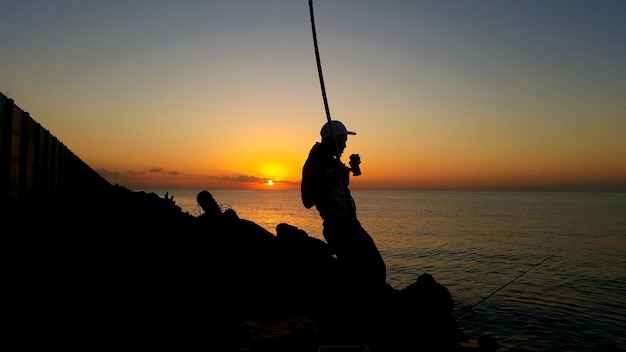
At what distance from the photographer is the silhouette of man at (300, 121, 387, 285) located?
6031 millimetres

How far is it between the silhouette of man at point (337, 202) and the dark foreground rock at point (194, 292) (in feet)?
2.22

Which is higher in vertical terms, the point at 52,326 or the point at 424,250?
the point at 52,326

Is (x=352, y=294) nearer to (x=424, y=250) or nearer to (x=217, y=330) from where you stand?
(x=217, y=330)

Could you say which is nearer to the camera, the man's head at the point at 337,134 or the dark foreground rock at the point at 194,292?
the dark foreground rock at the point at 194,292

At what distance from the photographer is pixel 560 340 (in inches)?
398

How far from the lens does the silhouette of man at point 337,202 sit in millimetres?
6031

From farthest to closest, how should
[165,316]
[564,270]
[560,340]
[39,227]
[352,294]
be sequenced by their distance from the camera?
1. [564,270]
2. [560,340]
3. [39,227]
4. [352,294]
5. [165,316]

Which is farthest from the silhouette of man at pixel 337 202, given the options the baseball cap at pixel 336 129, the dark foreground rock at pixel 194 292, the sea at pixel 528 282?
the sea at pixel 528 282

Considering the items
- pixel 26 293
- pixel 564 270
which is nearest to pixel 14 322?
pixel 26 293

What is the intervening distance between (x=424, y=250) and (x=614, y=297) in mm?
13403

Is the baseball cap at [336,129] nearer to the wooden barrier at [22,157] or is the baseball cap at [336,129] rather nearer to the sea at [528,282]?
the wooden barrier at [22,157]

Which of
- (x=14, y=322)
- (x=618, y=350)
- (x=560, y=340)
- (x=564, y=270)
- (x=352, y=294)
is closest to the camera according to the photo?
(x=14, y=322)

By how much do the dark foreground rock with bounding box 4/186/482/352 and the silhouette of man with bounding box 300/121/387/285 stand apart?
0.68 m

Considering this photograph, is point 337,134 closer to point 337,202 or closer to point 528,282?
point 337,202
